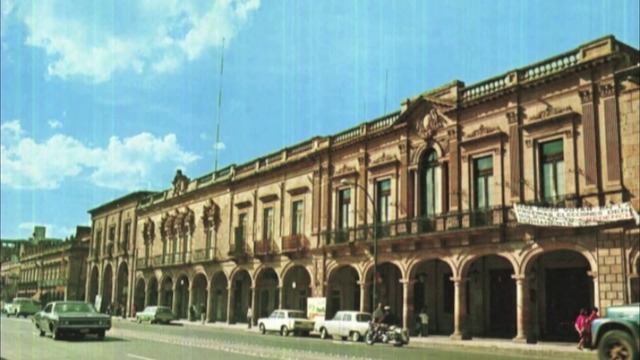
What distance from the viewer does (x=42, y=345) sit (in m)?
20.3

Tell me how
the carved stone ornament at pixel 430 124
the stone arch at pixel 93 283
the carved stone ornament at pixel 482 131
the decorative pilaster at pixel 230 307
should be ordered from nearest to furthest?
1. the carved stone ornament at pixel 482 131
2. the carved stone ornament at pixel 430 124
3. the decorative pilaster at pixel 230 307
4. the stone arch at pixel 93 283

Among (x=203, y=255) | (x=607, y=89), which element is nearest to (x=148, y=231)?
(x=203, y=255)

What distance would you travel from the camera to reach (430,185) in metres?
32.0

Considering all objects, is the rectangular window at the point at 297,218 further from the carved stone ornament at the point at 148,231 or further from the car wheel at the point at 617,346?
the car wheel at the point at 617,346

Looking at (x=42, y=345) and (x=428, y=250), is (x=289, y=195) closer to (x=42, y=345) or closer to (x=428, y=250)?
(x=428, y=250)

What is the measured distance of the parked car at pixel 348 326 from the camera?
29.4m

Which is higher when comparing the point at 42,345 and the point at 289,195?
the point at 289,195

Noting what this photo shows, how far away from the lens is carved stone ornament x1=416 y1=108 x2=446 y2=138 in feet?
103

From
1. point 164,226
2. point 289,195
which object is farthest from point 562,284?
point 164,226

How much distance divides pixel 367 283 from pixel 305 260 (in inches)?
225

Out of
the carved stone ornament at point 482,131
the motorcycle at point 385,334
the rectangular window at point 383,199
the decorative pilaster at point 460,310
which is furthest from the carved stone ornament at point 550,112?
the motorcycle at point 385,334

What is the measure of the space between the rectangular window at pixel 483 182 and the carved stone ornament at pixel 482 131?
1.07 m

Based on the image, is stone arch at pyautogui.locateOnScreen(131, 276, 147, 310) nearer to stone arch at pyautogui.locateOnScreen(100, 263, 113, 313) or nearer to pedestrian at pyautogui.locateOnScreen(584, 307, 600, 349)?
stone arch at pyautogui.locateOnScreen(100, 263, 113, 313)

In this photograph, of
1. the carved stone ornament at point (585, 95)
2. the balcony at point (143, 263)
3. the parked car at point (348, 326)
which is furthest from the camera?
the balcony at point (143, 263)
